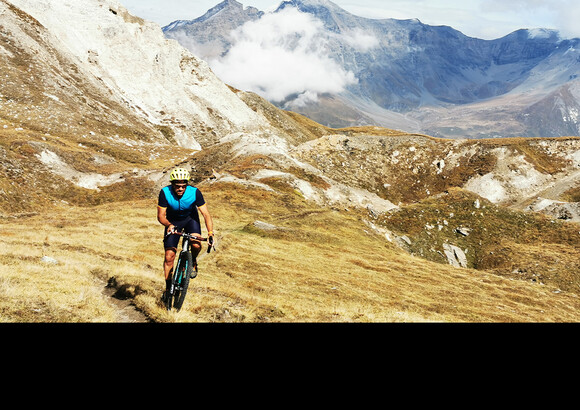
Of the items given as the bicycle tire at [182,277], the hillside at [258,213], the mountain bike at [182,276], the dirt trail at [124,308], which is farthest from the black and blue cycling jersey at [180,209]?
the hillside at [258,213]

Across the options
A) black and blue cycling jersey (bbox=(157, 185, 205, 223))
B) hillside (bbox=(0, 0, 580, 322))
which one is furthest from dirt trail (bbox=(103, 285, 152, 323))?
black and blue cycling jersey (bbox=(157, 185, 205, 223))

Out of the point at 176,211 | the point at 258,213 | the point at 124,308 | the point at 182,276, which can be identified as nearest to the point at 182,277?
the point at 182,276

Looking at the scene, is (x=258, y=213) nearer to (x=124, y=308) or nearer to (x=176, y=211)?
(x=176, y=211)

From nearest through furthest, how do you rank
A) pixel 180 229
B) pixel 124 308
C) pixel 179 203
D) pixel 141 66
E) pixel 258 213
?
pixel 124 308 < pixel 179 203 < pixel 180 229 < pixel 258 213 < pixel 141 66

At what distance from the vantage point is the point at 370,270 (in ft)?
90.4

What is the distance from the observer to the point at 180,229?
11.5 m

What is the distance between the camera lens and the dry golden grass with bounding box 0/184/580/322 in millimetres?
10828

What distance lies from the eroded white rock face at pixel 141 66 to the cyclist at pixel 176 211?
330ft

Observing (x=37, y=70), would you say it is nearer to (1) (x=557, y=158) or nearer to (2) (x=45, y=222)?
(2) (x=45, y=222)

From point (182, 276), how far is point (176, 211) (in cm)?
219

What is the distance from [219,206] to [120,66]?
3630 inches

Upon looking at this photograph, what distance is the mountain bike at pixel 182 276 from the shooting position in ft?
36.0

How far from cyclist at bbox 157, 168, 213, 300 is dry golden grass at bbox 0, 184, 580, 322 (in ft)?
5.63
